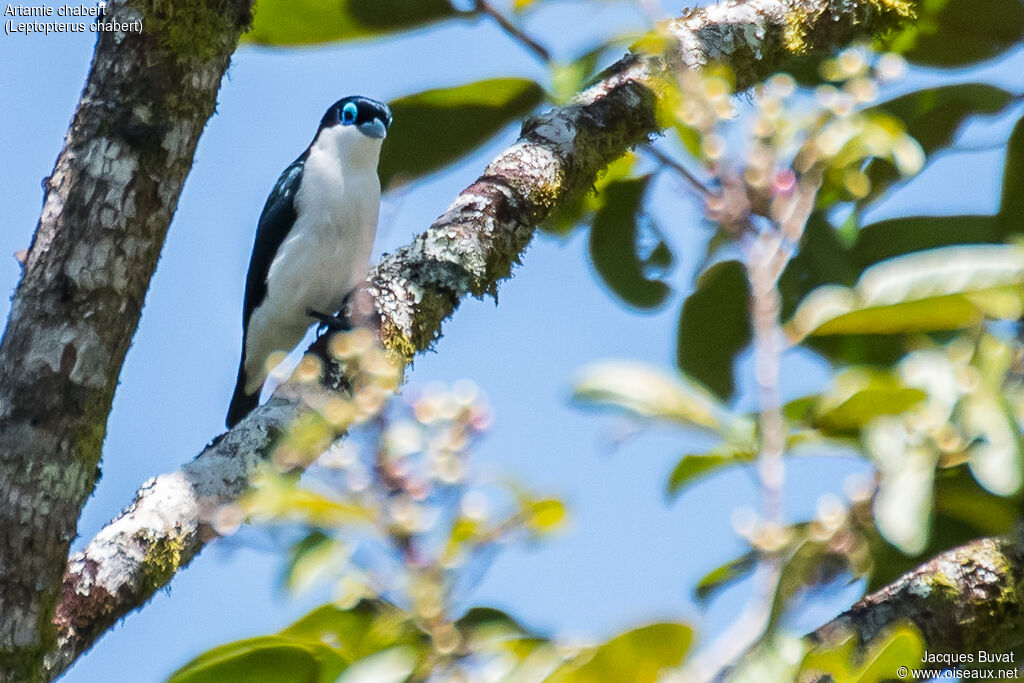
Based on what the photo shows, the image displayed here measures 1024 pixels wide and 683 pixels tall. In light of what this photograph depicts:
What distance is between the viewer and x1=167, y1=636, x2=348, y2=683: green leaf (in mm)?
1500

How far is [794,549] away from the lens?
2.86 ft

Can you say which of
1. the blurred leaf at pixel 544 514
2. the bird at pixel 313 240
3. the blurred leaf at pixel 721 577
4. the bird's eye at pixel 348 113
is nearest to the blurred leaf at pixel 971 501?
the blurred leaf at pixel 721 577

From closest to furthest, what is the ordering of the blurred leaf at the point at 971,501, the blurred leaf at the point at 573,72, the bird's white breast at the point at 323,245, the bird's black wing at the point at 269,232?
1. the blurred leaf at the point at 971,501
2. the blurred leaf at the point at 573,72
3. the bird's white breast at the point at 323,245
4. the bird's black wing at the point at 269,232

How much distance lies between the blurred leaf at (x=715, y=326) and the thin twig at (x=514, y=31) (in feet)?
2.69

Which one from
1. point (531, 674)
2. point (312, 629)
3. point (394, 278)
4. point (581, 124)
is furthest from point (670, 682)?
point (581, 124)

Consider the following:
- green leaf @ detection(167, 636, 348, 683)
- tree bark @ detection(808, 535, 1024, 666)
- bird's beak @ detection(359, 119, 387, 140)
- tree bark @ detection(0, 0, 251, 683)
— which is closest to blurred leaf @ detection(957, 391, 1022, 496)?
green leaf @ detection(167, 636, 348, 683)

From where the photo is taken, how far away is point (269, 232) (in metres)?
4.64

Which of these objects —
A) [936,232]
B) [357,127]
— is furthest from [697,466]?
[357,127]

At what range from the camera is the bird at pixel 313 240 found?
4.40 metres

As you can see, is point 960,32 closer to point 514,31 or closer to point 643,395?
point 514,31

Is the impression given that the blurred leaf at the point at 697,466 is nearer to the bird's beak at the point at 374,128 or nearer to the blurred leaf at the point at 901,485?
the blurred leaf at the point at 901,485

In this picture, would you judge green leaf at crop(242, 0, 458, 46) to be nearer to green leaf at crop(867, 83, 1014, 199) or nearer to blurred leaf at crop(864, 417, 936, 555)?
green leaf at crop(867, 83, 1014, 199)

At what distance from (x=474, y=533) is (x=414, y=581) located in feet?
0.22

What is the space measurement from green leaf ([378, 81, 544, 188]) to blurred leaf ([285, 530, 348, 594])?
235 cm
